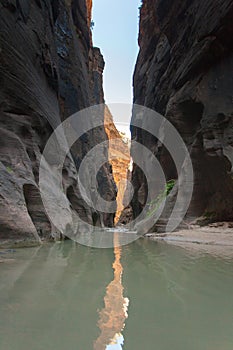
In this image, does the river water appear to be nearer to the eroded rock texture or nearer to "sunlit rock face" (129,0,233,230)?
the eroded rock texture

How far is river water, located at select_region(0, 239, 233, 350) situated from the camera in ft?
5.03

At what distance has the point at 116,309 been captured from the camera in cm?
212

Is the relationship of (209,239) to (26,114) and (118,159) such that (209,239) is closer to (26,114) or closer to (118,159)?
(26,114)

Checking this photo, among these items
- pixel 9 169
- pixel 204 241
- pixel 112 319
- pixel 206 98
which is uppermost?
pixel 206 98

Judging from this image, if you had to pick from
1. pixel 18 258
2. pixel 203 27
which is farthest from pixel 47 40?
pixel 18 258

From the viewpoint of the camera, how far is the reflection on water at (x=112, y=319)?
1542 mm

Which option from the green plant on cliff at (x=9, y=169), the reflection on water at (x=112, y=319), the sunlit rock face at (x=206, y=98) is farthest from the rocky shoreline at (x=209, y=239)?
the green plant on cliff at (x=9, y=169)

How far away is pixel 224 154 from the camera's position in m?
8.81

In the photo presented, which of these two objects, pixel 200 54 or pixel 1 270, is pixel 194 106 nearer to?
pixel 200 54

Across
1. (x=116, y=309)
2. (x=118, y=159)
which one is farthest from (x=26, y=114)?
(x=118, y=159)

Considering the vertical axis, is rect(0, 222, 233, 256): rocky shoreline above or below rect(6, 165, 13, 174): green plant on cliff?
below

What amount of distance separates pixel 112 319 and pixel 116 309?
207 mm

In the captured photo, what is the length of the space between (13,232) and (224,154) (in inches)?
263

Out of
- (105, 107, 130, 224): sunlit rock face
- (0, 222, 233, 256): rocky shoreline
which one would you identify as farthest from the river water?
(105, 107, 130, 224): sunlit rock face
